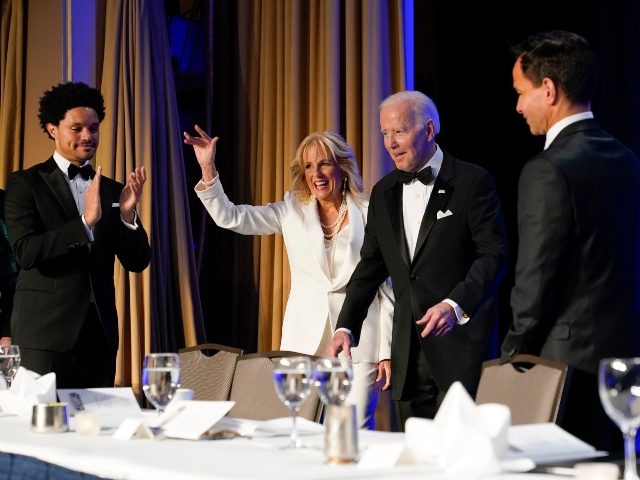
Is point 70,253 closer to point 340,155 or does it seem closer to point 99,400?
point 340,155

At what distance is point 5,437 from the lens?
2201 millimetres

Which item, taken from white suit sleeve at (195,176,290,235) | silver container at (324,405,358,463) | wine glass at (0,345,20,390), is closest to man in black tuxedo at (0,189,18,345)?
white suit sleeve at (195,176,290,235)

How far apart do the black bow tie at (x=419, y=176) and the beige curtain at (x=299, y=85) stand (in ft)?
4.26

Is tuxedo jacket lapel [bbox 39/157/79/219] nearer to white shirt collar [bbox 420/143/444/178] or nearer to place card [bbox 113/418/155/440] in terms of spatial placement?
white shirt collar [bbox 420/143/444/178]

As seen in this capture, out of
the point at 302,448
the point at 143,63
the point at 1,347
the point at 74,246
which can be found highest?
the point at 143,63

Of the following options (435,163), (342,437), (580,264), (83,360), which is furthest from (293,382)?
(83,360)

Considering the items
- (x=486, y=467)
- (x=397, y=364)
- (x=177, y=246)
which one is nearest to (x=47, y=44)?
(x=177, y=246)

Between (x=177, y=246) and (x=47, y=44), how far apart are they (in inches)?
60.7

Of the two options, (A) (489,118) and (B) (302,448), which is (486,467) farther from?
(A) (489,118)

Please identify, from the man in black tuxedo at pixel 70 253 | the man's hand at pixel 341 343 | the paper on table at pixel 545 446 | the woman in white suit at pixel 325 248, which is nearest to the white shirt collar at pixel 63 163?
the man in black tuxedo at pixel 70 253

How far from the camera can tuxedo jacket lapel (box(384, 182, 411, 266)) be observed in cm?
356

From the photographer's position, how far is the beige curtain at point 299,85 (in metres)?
5.00

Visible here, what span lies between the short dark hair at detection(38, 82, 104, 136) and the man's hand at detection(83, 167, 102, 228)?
17.2 inches

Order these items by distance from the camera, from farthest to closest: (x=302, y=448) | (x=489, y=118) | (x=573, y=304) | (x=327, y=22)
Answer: (x=327, y=22)
(x=489, y=118)
(x=573, y=304)
(x=302, y=448)
